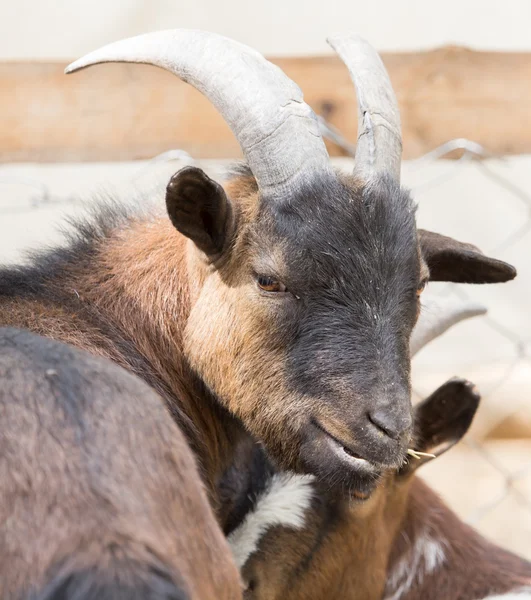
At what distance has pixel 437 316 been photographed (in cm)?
292

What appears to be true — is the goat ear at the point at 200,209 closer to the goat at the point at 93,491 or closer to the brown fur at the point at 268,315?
the brown fur at the point at 268,315

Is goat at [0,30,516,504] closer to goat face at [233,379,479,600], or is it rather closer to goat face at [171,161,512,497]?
goat face at [171,161,512,497]

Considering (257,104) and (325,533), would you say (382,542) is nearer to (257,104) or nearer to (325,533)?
(325,533)

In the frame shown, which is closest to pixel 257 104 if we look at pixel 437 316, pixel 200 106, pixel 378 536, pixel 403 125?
pixel 437 316

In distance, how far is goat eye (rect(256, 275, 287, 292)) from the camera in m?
2.25

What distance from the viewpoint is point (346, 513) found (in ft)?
8.46

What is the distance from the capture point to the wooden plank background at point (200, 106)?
3.69 meters

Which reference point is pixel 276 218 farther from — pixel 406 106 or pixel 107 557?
pixel 406 106

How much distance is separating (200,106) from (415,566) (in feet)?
6.04

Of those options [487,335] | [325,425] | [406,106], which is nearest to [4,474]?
[325,425]

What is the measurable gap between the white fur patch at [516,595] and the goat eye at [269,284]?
120cm

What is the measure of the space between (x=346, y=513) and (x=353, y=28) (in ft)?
7.50

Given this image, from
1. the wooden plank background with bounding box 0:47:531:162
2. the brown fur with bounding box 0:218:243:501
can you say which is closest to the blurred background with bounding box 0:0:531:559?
the wooden plank background with bounding box 0:47:531:162

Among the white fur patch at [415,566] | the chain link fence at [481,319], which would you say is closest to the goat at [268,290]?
the white fur patch at [415,566]
